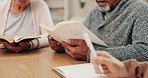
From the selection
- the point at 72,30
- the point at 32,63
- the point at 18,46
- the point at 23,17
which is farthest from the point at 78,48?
the point at 23,17

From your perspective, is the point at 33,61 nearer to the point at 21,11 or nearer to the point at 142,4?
the point at 142,4

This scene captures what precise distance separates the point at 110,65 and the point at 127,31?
0.48m

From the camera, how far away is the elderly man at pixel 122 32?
1056 mm

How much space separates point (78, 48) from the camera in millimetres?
1169

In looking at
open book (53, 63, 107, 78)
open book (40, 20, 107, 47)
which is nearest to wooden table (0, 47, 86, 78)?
open book (53, 63, 107, 78)

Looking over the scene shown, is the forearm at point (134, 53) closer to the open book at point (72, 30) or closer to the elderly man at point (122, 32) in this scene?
the elderly man at point (122, 32)

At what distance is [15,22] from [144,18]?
1.13 m

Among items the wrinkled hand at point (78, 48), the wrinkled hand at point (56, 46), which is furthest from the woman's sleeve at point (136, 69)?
the wrinkled hand at point (56, 46)

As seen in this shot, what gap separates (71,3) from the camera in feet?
9.59

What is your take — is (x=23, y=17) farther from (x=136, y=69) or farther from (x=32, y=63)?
(x=136, y=69)

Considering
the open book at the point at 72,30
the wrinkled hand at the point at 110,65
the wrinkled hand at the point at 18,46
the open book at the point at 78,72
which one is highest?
the open book at the point at 72,30

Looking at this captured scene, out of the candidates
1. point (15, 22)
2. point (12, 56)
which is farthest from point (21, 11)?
point (12, 56)

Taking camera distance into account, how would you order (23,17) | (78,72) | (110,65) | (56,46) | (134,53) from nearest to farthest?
(110,65)
(78,72)
(134,53)
(56,46)
(23,17)

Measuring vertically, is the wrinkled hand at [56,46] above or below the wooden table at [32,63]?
above
